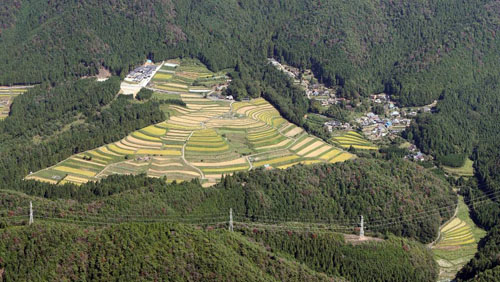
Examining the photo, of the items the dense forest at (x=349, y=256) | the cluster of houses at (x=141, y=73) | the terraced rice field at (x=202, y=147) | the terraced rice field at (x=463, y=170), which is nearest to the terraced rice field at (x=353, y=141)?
the terraced rice field at (x=202, y=147)

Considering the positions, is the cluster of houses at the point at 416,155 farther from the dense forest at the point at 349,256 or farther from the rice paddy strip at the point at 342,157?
the dense forest at the point at 349,256

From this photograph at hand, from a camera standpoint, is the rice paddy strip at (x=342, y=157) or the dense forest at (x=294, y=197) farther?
the rice paddy strip at (x=342, y=157)

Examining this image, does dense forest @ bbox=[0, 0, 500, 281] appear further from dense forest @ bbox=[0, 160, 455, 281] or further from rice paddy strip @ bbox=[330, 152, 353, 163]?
rice paddy strip @ bbox=[330, 152, 353, 163]

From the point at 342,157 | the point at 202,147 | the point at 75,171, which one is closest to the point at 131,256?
the point at 75,171

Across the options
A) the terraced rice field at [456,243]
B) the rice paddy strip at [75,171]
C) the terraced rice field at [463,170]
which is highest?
the rice paddy strip at [75,171]

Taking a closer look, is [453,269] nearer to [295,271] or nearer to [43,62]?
[295,271]

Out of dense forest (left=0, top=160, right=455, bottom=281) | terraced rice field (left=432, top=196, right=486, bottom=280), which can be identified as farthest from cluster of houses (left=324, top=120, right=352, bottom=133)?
terraced rice field (left=432, top=196, right=486, bottom=280)

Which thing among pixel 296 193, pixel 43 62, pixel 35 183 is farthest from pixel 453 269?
pixel 43 62

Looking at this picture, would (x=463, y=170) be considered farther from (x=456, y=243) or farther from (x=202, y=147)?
(x=202, y=147)
